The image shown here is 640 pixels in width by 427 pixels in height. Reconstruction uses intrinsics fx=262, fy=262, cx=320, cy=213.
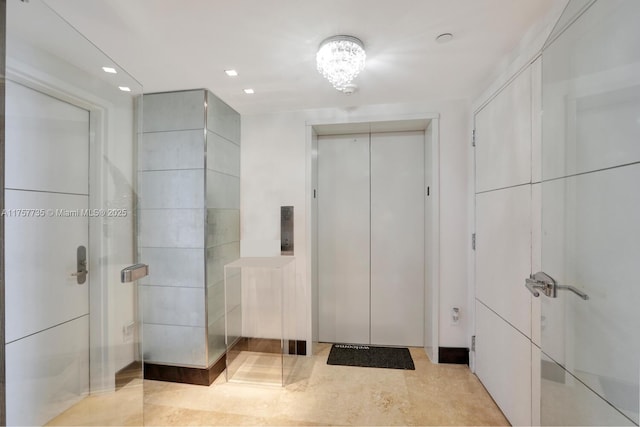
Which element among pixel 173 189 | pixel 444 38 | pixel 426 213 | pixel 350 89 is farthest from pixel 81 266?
pixel 426 213

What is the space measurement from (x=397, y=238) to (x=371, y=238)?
262 millimetres

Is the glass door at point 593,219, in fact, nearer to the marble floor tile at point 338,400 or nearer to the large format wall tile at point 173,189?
the marble floor tile at point 338,400

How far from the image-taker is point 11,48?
38.0 inches

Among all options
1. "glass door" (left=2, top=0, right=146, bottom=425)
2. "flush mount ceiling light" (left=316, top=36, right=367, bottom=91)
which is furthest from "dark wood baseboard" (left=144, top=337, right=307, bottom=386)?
"flush mount ceiling light" (left=316, top=36, right=367, bottom=91)

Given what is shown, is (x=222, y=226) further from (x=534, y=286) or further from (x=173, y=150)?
(x=534, y=286)

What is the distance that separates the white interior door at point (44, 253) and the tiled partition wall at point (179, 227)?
0.71 m

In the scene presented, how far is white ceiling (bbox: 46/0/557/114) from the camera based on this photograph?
123 cm

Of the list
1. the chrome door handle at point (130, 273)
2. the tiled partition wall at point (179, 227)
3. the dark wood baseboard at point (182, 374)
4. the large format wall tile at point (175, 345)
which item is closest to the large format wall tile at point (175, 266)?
the tiled partition wall at point (179, 227)

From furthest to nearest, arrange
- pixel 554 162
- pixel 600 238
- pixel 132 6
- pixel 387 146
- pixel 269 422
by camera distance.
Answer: pixel 387 146 → pixel 269 422 → pixel 132 6 → pixel 554 162 → pixel 600 238

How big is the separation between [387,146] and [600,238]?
2028mm

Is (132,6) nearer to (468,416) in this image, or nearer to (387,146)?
(387,146)

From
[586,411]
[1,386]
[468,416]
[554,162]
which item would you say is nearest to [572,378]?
[586,411]

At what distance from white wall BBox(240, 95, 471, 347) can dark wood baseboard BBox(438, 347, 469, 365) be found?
0.04 meters

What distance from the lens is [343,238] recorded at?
2.78m
